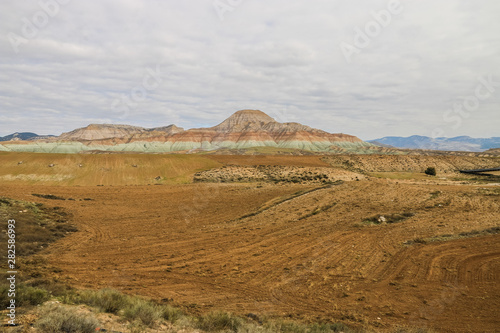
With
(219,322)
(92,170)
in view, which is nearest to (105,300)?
(219,322)

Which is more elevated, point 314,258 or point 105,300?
point 105,300

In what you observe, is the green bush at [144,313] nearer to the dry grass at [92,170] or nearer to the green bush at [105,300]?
the green bush at [105,300]

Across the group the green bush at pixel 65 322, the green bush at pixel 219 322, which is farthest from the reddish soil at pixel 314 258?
the green bush at pixel 65 322

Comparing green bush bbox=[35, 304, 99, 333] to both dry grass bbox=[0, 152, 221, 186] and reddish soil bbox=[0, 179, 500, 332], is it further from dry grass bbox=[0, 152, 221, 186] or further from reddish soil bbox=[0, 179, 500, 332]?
dry grass bbox=[0, 152, 221, 186]

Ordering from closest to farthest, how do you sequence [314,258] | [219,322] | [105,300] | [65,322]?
[65,322], [219,322], [105,300], [314,258]

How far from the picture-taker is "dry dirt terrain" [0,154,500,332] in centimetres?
906

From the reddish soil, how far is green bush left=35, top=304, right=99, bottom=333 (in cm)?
314

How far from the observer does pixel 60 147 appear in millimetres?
165875

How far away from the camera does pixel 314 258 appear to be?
13305 mm

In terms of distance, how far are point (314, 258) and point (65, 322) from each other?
395 inches

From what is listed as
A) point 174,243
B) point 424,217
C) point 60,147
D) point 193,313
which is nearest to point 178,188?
point 174,243

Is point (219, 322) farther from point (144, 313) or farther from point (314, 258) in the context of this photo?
point (314, 258)

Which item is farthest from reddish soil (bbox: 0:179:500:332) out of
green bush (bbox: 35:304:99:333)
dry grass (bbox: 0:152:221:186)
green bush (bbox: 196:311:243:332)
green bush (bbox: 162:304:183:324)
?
dry grass (bbox: 0:152:221:186)

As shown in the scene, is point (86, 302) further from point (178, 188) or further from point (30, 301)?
point (178, 188)
